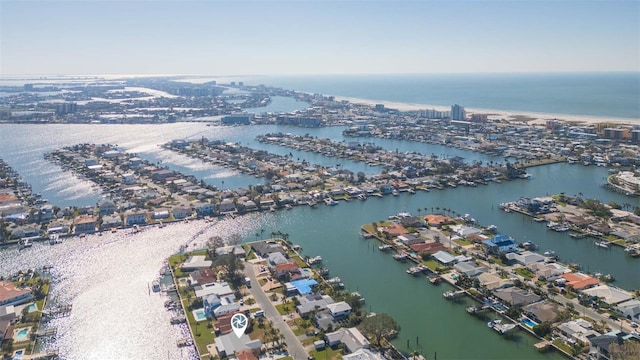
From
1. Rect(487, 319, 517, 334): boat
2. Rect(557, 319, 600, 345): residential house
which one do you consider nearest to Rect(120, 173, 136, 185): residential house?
Rect(487, 319, 517, 334): boat

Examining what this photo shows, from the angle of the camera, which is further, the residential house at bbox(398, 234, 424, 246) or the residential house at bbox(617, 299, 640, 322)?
the residential house at bbox(398, 234, 424, 246)

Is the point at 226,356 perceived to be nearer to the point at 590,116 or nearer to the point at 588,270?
the point at 588,270

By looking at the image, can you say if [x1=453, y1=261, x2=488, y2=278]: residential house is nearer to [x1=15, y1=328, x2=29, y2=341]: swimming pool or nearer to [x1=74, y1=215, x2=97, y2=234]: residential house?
[x1=15, y1=328, x2=29, y2=341]: swimming pool

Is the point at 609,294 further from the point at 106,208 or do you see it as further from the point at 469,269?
the point at 106,208

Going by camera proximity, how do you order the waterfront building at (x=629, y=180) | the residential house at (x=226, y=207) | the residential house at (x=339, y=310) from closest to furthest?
1. the residential house at (x=339, y=310)
2. the residential house at (x=226, y=207)
3. the waterfront building at (x=629, y=180)

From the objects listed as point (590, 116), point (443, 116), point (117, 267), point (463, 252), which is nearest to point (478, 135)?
point (443, 116)

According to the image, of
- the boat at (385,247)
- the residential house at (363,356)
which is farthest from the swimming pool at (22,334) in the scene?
the boat at (385,247)

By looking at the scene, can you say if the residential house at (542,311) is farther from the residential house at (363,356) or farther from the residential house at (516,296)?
the residential house at (363,356)
